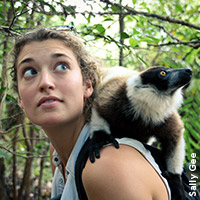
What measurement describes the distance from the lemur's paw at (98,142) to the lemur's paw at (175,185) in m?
0.56

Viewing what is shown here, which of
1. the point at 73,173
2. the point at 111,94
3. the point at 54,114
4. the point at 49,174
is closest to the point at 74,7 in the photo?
the point at 111,94

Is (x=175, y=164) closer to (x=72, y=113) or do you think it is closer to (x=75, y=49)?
(x=72, y=113)

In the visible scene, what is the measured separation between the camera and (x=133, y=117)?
208 centimetres

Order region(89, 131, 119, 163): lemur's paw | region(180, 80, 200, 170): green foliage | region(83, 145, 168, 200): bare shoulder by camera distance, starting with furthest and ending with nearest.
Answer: region(180, 80, 200, 170): green foliage
region(89, 131, 119, 163): lemur's paw
region(83, 145, 168, 200): bare shoulder

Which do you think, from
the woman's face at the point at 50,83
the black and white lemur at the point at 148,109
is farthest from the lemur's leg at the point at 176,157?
the woman's face at the point at 50,83

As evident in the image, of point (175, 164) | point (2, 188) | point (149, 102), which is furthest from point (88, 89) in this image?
point (2, 188)

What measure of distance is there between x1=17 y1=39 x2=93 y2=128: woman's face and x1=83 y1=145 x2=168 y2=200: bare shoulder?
0.41 m

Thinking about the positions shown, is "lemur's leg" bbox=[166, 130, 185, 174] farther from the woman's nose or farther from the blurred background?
the woman's nose

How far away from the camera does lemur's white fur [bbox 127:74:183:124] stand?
2.08 meters

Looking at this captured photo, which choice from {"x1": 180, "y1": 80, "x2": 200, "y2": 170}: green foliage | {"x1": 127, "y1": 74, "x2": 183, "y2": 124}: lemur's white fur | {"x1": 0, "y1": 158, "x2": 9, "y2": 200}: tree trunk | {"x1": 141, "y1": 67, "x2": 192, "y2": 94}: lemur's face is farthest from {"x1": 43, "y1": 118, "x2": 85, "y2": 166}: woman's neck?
{"x1": 0, "y1": 158, "x2": 9, "y2": 200}: tree trunk

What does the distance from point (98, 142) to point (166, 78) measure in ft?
2.92

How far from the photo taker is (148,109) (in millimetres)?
2107

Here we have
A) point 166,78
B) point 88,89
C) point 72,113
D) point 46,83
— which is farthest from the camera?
point 166,78

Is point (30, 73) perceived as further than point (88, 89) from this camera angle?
No
